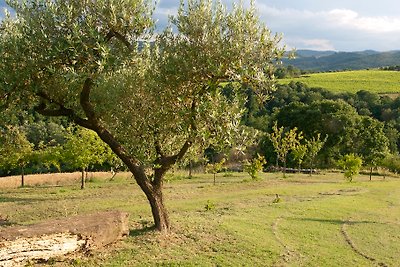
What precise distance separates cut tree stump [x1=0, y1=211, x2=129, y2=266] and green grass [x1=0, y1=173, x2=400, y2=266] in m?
0.52

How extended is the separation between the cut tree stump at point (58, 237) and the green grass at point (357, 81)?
366 ft

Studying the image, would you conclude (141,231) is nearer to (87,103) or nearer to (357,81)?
(87,103)

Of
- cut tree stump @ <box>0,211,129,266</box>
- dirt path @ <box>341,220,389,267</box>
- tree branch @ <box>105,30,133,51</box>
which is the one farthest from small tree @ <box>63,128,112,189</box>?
tree branch @ <box>105,30,133,51</box>

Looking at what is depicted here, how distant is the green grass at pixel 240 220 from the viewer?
16109mm

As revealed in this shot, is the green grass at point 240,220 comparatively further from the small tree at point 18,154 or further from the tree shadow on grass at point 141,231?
the small tree at point 18,154

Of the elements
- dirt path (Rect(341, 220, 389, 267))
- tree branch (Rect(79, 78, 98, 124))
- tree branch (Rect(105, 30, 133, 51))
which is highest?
tree branch (Rect(105, 30, 133, 51))

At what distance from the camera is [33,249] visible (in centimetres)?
1320

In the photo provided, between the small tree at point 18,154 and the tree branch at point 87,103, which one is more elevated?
the tree branch at point 87,103

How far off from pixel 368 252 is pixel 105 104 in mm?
13774

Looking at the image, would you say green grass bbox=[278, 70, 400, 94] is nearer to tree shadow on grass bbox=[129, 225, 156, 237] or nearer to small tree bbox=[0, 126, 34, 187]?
small tree bbox=[0, 126, 34, 187]

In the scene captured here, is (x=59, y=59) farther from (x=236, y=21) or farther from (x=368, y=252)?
(x=368, y=252)

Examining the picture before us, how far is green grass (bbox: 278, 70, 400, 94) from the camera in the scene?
125062 millimetres

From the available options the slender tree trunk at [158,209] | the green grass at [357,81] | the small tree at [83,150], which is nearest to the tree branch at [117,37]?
the slender tree trunk at [158,209]

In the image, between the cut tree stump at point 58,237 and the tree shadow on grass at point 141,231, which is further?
the tree shadow on grass at point 141,231
